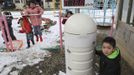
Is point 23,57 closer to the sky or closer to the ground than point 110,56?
closer to the ground

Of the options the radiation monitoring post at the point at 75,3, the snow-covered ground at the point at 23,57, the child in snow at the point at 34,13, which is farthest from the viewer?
the child in snow at the point at 34,13

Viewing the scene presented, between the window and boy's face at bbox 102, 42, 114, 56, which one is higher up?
the window

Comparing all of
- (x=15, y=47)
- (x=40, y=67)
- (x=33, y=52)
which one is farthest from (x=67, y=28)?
(x=15, y=47)

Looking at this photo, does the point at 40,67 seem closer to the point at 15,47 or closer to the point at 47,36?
the point at 15,47

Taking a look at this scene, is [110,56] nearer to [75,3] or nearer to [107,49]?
[107,49]

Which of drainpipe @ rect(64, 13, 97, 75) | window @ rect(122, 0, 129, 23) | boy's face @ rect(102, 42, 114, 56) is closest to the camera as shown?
boy's face @ rect(102, 42, 114, 56)

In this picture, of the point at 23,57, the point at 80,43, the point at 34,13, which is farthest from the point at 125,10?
the point at 23,57

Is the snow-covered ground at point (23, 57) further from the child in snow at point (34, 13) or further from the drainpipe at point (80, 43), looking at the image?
the drainpipe at point (80, 43)

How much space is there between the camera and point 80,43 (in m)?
2.96

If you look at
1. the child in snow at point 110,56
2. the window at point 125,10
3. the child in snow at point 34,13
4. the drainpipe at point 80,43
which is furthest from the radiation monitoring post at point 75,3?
the child in snow at point 110,56

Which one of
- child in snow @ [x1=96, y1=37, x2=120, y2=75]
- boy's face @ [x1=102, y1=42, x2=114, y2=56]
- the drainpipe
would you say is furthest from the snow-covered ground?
boy's face @ [x1=102, y1=42, x2=114, y2=56]

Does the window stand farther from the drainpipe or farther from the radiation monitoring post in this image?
the drainpipe

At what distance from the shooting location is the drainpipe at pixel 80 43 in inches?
114

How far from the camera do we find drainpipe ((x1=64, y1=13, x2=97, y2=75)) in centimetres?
290
